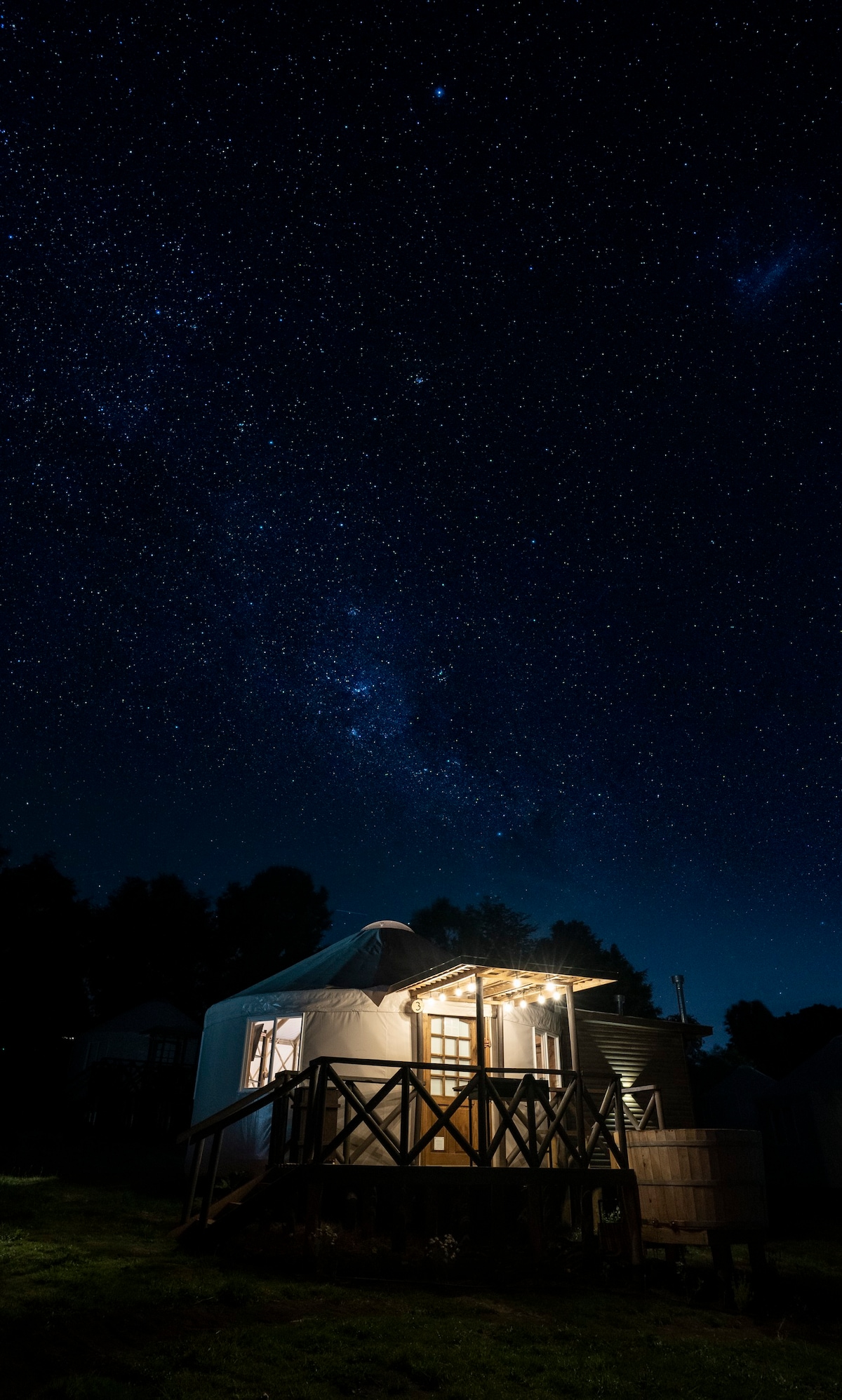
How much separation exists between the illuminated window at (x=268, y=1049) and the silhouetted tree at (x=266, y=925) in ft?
101

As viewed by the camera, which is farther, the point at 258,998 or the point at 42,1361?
the point at 258,998

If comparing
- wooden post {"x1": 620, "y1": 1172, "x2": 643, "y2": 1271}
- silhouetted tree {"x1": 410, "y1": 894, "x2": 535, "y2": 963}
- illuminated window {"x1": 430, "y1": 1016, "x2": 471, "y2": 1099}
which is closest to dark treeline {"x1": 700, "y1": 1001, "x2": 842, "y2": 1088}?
silhouetted tree {"x1": 410, "y1": 894, "x2": 535, "y2": 963}

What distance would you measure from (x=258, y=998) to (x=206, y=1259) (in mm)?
6933

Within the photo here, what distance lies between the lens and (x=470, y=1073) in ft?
44.8

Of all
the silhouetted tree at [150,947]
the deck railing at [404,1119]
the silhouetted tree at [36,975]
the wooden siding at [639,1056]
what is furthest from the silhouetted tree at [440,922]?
the deck railing at [404,1119]

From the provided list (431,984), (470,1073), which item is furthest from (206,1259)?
(470,1073)

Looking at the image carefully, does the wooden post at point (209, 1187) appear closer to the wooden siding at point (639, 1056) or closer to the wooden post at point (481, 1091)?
the wooden post at point (481, 1091)

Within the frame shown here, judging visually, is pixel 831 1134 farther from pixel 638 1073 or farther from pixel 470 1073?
pixel 470 1073

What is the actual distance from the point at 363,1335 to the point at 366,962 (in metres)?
9.42

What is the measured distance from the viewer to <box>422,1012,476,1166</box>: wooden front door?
12070mm

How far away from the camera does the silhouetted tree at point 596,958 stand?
4244 centimetres

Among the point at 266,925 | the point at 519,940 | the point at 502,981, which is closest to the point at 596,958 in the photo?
the point at 519,940

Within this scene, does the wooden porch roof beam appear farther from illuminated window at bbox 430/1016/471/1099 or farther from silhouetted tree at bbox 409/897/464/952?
silhouetted tree at bbox 409/897/464/952

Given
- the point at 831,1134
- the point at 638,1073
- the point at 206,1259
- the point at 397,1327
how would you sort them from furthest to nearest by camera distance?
1. the point at 831,1134
2. the point at 638,1073
3. the point at 206,1259
4. the point at 397,1327
